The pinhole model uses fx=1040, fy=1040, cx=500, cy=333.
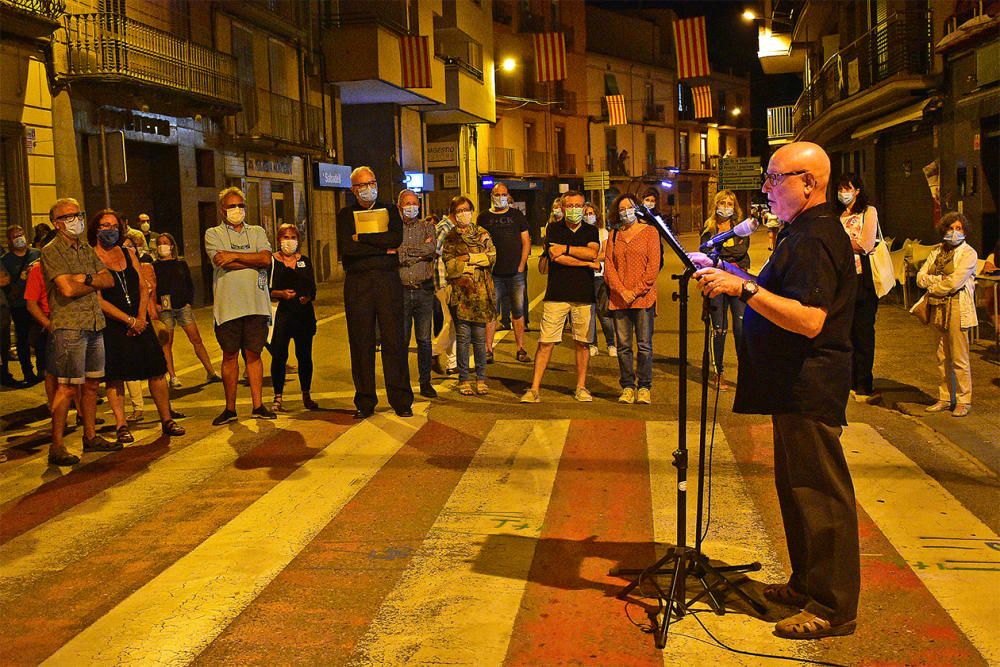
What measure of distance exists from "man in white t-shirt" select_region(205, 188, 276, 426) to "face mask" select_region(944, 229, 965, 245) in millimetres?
5725

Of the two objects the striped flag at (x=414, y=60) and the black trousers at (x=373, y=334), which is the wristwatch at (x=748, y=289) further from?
the striped flag at (x=414, y=60)

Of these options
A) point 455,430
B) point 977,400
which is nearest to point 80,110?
point 455,430

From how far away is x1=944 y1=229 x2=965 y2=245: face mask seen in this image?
860cm

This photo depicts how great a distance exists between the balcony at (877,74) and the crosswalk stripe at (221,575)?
50.7 ft

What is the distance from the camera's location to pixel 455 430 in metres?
8.28

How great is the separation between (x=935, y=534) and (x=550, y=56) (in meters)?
37.8

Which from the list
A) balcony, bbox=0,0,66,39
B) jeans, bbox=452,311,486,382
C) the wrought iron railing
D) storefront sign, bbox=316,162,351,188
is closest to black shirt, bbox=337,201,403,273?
jeans, bbox=452,311,486,382

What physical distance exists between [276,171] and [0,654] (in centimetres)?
2363

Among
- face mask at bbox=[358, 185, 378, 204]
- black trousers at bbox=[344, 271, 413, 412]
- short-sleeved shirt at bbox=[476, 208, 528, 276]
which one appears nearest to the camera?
face mask at bbox=[358, 185, 378, 204]

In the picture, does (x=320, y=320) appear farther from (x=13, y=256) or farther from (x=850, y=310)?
(x=850, y=310)

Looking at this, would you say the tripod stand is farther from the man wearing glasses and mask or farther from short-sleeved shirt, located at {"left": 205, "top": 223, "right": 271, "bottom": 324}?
short-sleeved shirt, located at {"left": 205, "top": 223, "right": 271, "bottom": 324}

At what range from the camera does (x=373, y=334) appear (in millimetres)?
8930

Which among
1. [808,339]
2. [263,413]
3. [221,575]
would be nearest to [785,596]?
[808,339]

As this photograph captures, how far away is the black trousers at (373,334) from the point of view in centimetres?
883
